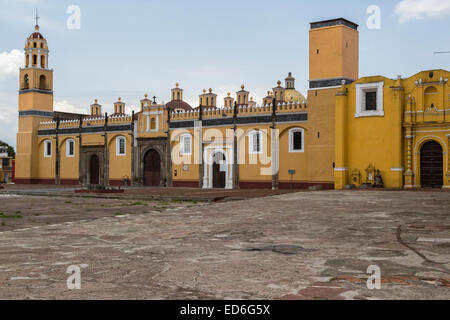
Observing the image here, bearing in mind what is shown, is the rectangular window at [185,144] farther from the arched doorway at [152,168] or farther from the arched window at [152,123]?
the arched window at [152,123]

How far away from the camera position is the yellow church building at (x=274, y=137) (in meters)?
23.6

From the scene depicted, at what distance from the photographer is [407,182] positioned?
925 inches

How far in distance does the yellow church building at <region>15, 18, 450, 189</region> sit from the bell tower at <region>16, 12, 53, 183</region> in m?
0.08

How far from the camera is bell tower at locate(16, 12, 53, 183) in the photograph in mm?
39344

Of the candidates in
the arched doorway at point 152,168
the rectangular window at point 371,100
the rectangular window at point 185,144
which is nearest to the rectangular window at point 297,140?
the rectangular window at point 371,100

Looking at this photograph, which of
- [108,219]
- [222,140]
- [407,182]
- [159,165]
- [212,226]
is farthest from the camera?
[159,165]

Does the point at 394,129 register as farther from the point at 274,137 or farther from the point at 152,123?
the point at 152,123

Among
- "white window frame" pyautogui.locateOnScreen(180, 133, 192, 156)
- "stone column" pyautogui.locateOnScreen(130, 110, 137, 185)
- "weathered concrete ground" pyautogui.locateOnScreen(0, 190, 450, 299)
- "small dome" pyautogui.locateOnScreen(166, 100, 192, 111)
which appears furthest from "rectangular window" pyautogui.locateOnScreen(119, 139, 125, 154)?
"weathered concrete ground" pyautogui.locateOnScreen(0, 190, 450, 299)

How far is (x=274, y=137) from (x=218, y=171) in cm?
481

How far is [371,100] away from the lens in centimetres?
2475

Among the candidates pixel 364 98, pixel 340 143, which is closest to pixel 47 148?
pixel 340 143
